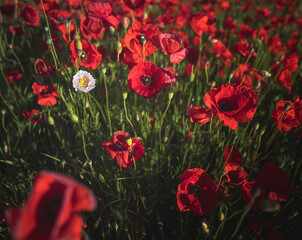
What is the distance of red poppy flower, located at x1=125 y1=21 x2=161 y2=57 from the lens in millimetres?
1337

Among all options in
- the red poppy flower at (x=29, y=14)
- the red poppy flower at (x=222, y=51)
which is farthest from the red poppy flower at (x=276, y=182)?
the red poppy flower at (x=29, y=14)

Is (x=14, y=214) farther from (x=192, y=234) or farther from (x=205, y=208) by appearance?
(x=192, y=234)

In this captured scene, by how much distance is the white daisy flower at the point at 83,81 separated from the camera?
1.20 m

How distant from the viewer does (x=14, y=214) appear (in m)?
0.45

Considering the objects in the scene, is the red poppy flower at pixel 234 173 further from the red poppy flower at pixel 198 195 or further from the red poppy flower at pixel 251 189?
the red poppy flower at pixel 198 195

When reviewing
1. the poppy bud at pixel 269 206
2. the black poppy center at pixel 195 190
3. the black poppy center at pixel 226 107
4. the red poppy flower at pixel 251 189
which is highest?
the black poppy center at pixel 226 107

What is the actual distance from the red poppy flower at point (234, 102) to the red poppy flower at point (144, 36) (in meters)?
0.54

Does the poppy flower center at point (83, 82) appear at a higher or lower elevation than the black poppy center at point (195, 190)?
higher

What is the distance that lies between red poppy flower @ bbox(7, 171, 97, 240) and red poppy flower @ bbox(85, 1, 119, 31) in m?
1.31

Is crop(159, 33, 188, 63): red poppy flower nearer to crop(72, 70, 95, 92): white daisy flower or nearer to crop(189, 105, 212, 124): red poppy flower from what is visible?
crop(189, 105, 212, 124): red poppy flower

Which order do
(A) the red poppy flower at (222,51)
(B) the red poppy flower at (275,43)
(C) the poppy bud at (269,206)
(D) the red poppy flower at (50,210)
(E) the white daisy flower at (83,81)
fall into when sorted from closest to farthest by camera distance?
(D) the red poppy flower at (50,210), (C) the poppy bud at (269,206), (E) the white daisy flower at (83,81), (A) the red poppy flower at (222,51), (B) the red poppy flower at (275,43)

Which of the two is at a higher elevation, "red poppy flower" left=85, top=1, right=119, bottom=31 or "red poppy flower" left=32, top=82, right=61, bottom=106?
"red poppy flower" left=85, top=1, right=119, bottom=31

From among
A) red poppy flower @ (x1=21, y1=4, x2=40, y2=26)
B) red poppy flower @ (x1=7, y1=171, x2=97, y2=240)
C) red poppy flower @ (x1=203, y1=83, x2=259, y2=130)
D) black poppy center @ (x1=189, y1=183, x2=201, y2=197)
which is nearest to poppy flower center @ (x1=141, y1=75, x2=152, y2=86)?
red poppy flower @ (x1=203, y1=83, x2=259, y2=130)

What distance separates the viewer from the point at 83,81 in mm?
1300
